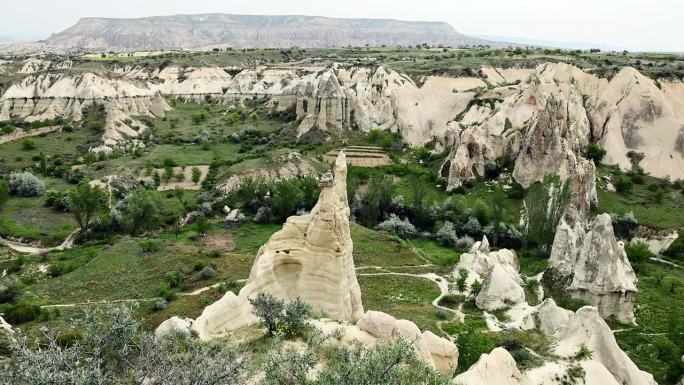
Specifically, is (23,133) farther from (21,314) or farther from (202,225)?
(21,314)

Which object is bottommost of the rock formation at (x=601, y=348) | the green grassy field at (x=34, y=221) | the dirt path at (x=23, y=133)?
the green grassy field at (x=34, y=221)

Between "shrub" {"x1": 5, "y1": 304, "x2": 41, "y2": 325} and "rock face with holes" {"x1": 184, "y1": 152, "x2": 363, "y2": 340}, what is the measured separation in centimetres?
1295

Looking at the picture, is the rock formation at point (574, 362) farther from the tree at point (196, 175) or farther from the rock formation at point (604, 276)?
the tree at point (196, 175)

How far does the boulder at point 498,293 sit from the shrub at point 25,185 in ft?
150

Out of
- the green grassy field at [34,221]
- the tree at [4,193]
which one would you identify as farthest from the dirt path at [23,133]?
the tree at [4,193]

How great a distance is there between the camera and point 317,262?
904 inches

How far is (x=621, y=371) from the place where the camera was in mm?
20656

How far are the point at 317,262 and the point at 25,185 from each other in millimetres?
44871

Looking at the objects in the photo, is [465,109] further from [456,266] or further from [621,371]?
[621,371]

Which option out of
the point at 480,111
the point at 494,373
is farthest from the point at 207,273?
the point at 480,111

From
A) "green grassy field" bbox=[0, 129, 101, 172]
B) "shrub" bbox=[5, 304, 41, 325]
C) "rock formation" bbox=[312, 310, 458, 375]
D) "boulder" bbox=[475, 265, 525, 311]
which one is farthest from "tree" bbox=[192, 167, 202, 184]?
"rock formation" bbox=[312, 310, 458, 375]

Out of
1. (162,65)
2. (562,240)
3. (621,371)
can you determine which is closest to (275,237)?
(621,371)

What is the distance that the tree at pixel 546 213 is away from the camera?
4394cm

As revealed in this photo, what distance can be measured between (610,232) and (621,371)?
37.6 ft
